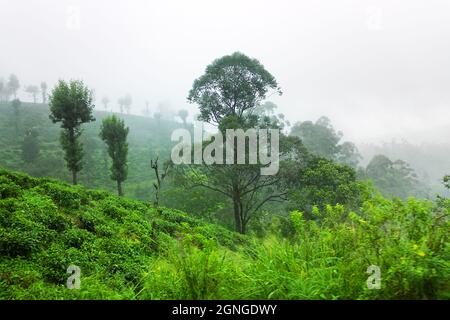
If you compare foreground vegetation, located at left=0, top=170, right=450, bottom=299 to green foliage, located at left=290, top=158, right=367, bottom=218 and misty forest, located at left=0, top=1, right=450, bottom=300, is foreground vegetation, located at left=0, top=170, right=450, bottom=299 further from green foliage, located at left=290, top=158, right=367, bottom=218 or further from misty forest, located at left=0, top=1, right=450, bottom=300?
green foliage, located at left=290, top=158, right=367, bottom=218

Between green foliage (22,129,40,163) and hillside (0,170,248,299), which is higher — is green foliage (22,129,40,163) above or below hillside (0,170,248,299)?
above

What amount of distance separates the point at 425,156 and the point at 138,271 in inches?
8233

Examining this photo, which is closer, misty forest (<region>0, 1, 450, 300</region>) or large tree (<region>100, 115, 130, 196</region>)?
misty forest (<region>0, 1, 450, 300</region>)

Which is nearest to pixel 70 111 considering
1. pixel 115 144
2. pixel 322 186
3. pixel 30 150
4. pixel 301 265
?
pixel 115 144

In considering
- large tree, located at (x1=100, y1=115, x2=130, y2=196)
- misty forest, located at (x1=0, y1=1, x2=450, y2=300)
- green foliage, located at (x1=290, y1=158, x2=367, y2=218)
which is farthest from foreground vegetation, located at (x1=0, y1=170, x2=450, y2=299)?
large tree, located at (x1=100, y1=115, x2=130, y2=196)

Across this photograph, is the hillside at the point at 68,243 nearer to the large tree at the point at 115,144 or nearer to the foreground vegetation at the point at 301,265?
the foreground vegetation at the point at 301,265

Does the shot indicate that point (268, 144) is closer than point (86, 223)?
No

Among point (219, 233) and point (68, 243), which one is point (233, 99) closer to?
point (219, 233)

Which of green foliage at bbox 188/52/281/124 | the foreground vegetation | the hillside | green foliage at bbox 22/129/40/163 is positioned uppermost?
green foliage at bbox 188/52/281/124

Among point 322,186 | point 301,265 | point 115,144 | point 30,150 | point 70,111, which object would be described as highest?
point 70,111

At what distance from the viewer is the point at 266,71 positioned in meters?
25.3

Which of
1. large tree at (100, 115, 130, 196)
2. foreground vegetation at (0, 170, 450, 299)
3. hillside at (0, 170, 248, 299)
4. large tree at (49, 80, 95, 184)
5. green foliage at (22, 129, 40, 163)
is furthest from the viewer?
green foliage at (22, 129, 40, 163)
